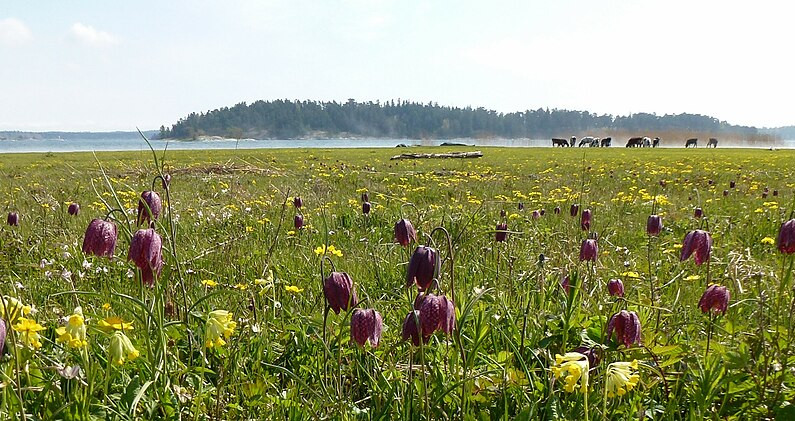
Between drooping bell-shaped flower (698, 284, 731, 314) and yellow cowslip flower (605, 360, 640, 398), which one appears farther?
drooping bell-shaped flower (698, 284, 731, 314)

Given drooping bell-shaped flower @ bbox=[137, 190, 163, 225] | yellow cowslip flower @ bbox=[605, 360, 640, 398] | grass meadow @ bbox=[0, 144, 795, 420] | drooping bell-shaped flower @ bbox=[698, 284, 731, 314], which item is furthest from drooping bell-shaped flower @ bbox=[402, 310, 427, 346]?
drooping bell-shaped flower @ bbox=[698, 284, 731, 314]

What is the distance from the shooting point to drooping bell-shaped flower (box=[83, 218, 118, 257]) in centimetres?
166

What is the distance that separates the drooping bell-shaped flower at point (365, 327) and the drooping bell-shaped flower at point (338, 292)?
0.44 feet

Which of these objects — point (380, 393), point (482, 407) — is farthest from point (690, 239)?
point (380, 393)

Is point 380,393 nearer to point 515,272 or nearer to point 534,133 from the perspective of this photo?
point 515,272

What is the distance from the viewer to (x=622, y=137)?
66.6 meters

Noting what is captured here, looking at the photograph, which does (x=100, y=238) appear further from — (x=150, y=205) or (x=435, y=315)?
(x=435, y=315)

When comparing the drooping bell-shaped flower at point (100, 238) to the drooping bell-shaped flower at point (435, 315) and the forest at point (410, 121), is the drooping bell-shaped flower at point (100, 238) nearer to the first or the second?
the drooping bell-shaped flower at point (435, 315)

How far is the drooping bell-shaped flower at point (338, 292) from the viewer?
1656 mm

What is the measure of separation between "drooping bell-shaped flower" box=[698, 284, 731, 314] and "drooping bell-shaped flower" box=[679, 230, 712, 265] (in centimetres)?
26

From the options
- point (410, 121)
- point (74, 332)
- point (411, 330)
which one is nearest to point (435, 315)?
point (411, 330)

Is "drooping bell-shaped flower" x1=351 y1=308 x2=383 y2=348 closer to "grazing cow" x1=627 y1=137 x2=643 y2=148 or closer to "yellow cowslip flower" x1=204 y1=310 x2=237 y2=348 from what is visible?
"yellow cowslip flower" x1=204 y1=310 x2=237 y2=348

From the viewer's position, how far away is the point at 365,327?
59.8 inches

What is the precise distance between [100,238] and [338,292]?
2.38ft
